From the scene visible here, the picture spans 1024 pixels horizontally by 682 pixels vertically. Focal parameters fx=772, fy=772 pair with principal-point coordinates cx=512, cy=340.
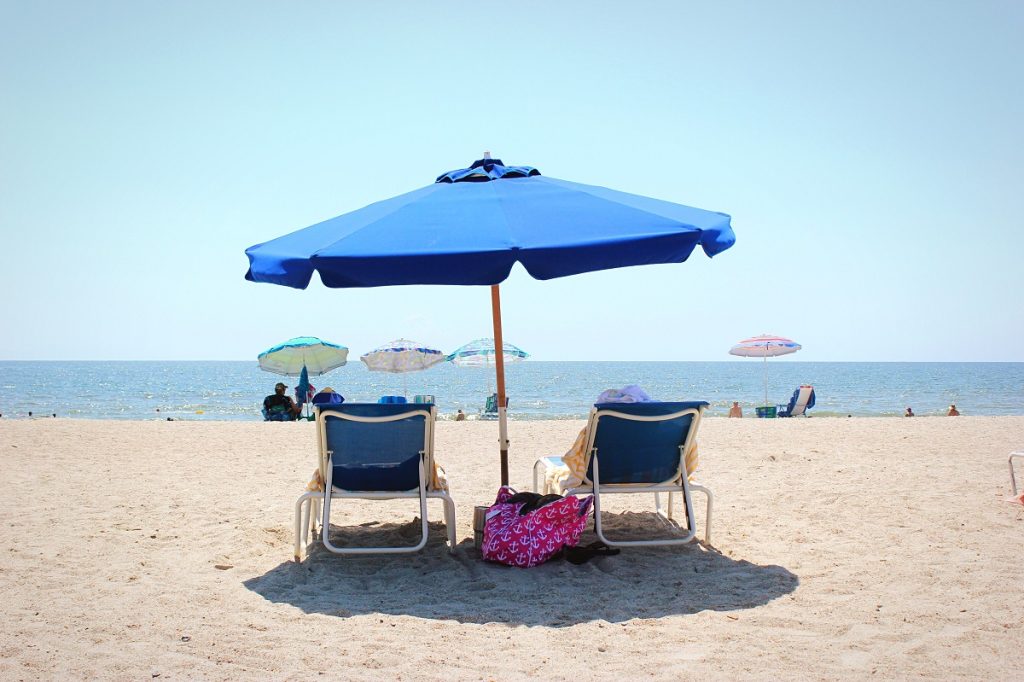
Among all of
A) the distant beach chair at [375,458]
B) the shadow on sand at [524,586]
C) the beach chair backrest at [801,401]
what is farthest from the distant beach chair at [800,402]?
the distant beach chair at [375,458]

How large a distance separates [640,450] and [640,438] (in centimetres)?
8

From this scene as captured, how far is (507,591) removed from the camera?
3.54 m

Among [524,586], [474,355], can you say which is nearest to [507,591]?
[524,586]

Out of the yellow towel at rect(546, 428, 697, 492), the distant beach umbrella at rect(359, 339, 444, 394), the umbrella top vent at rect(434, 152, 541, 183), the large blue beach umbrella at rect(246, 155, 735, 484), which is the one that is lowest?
the yellow towel at rect(546, 428, 697, 492)

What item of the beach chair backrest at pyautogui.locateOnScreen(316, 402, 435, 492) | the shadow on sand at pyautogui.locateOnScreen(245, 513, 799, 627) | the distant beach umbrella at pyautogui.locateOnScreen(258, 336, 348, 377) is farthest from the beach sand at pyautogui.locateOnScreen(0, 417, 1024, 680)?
the distant beach umbrella at pyautogui.locateOnScreen(258, 336, 348, 377)

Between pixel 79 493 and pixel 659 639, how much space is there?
5.05m

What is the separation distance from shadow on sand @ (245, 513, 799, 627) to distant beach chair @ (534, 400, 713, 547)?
0.62 ft

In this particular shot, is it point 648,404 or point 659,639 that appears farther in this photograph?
point 648,404

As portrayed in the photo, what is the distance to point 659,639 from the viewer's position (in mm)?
2883

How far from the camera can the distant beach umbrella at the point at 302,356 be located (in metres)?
16.7

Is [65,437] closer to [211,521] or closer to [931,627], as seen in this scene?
[211,521]

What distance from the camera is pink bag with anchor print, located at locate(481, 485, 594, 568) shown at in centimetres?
394

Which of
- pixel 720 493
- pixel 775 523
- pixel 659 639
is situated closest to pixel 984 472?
pixel 720 493

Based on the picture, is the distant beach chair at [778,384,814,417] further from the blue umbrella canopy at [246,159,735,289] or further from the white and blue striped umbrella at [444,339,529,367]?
the blue umbrella canopy at [246,159,735,289]
